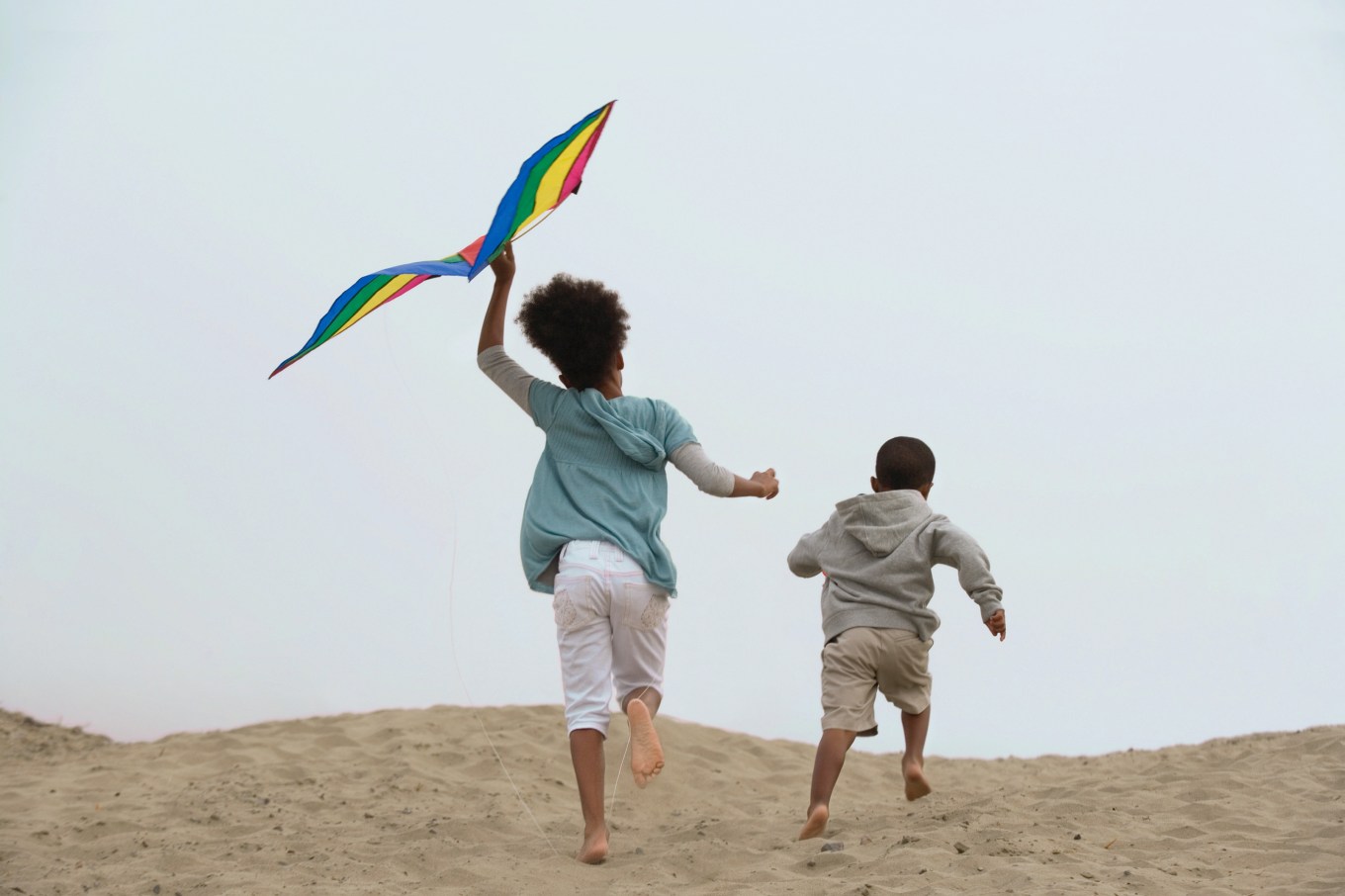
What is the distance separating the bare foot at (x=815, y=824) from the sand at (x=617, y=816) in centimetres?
6

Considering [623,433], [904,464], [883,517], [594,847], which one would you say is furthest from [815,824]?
[623,433]

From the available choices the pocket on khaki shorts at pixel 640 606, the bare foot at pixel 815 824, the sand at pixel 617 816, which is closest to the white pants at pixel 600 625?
the pocket on khaki shorts at pixel 640 606

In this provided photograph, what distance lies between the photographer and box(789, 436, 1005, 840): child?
4074 mm

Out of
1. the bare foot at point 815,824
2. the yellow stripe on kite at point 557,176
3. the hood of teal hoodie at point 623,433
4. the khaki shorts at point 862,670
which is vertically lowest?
the bare foot at point 815,824

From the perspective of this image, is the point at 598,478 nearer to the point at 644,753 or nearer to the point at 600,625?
the point at 600,625

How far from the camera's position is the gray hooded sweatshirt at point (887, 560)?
4.13 m

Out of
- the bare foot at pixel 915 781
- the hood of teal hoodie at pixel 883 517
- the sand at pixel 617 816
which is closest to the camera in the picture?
the sand at pixel 617 816

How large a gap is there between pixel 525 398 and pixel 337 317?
0.64 metres

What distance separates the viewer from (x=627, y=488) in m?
3.91

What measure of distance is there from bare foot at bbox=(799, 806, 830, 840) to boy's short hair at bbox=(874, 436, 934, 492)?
3.44 ft

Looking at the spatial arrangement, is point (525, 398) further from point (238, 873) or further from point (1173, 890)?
point (1173, 890)

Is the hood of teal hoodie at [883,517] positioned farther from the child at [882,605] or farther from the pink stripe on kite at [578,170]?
the pink stripe on kite at [578,170]

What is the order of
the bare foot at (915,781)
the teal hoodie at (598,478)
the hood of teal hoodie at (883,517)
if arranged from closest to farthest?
1. the teal hoodie at (598,478)
2. the hood of teal hoodie at (883,517)
3. the bare foot at (915,781)

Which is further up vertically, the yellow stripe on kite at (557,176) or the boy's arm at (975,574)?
the yellow stripe on kite at (557,176)
